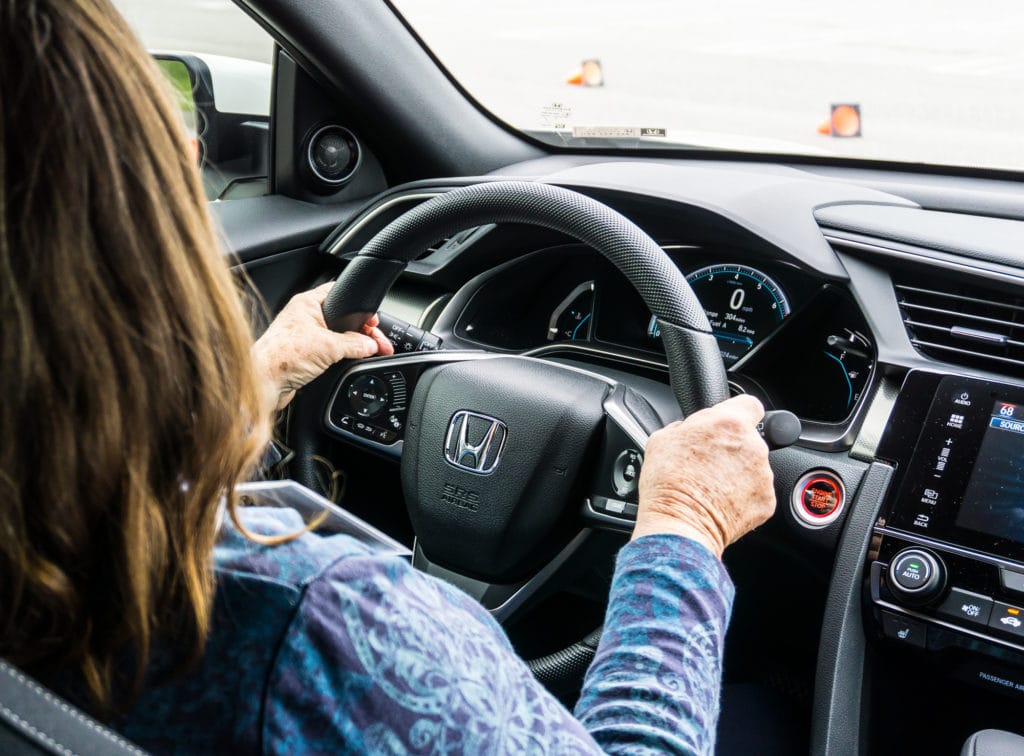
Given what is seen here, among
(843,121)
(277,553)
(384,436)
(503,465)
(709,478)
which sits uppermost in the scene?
(843,121)

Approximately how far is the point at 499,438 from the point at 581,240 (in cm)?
39

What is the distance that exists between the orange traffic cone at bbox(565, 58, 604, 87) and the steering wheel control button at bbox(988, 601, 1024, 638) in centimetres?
201

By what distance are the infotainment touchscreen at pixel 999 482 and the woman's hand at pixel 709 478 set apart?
0.38 meters

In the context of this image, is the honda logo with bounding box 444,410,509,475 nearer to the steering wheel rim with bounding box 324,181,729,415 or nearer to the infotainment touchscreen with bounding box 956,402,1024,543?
the steering wheel rim with bounding box 324,181,729,415

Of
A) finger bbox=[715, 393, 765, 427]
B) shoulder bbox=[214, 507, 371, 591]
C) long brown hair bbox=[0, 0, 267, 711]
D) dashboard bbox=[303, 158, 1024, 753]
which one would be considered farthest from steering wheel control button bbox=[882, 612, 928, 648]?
long brown hair bbox=[0, 0, 267, 711]

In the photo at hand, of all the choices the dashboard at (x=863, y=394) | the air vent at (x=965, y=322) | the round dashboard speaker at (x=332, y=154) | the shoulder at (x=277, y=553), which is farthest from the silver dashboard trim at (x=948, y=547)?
the round dashboard speaker at (x=332, y=154)

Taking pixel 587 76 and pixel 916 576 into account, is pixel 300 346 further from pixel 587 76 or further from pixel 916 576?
pixel 587 76

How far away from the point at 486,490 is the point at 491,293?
592mm

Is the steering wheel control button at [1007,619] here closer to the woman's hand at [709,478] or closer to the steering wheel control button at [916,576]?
the steering wheel control button at [916,576]

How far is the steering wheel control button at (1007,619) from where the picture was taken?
4.50 feet

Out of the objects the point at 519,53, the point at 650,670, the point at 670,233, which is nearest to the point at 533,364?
the point at 670,233

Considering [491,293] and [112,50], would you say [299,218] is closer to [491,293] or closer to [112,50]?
[491,293]

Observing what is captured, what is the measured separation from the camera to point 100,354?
Result: 0.61m

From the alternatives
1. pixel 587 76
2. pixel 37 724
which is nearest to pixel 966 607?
pixel 37 724
